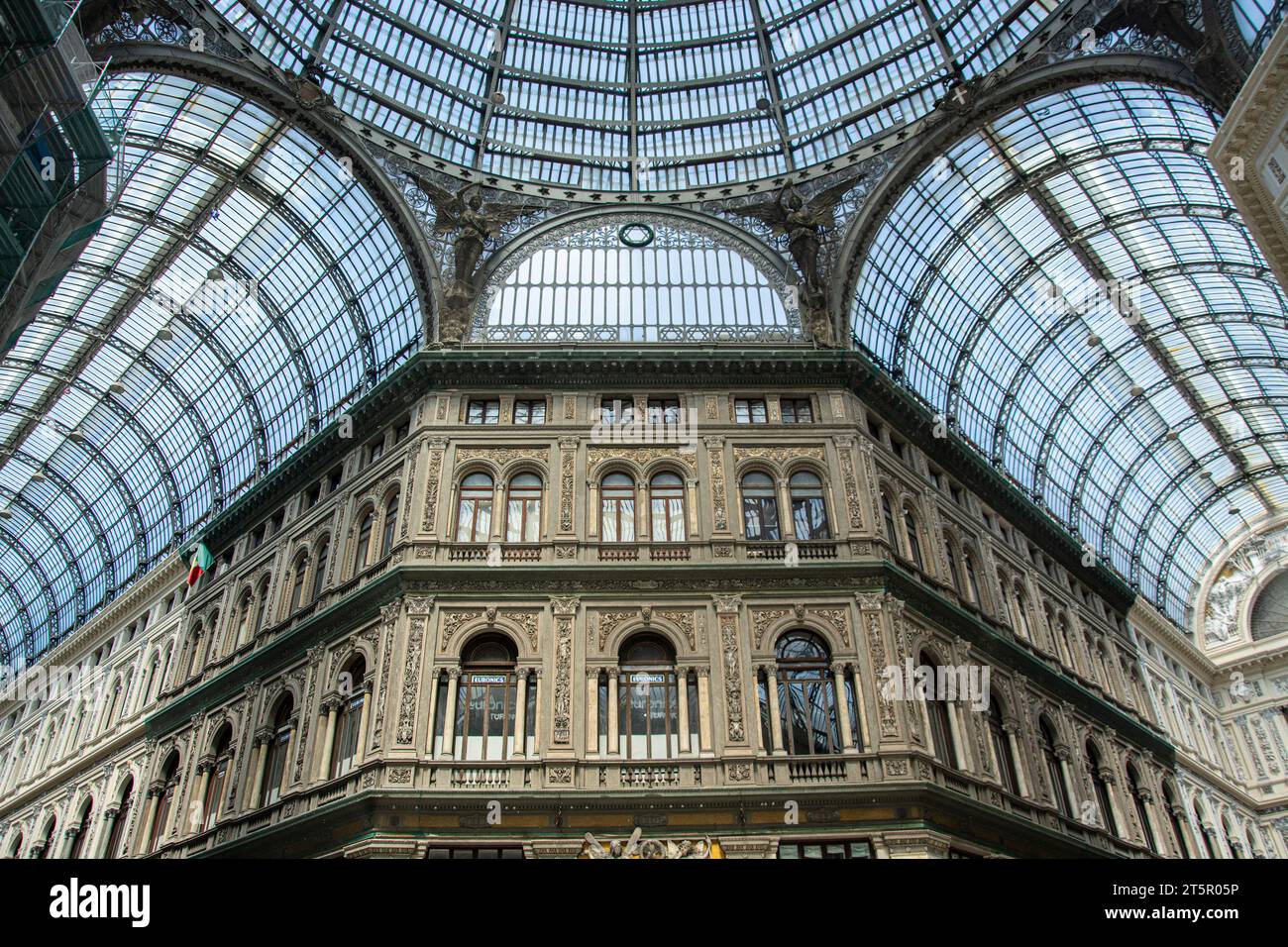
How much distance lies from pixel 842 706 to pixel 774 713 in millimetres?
2081

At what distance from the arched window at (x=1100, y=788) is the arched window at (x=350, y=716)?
29.1 m

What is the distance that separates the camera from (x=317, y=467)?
4044cm

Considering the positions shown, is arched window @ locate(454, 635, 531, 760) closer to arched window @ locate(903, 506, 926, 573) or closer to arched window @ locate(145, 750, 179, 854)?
arched window @ locate(903, 506, 926, 573)

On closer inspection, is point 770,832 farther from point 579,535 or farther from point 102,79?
point 102,79

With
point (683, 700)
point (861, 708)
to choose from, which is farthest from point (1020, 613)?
point (683, 700)

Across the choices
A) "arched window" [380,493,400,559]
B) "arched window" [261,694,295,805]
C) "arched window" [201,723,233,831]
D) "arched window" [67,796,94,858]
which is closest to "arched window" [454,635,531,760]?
"arched window" [380,493,400,559]

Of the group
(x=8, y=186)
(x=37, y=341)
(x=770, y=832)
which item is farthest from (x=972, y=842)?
(x=37, y=341)

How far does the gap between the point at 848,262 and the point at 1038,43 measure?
10950mm

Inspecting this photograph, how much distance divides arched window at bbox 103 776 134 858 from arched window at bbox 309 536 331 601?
47.8 ft

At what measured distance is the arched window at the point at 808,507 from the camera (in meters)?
32.9

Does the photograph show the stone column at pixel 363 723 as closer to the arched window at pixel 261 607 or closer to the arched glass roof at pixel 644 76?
the arched window at pixel 261 607

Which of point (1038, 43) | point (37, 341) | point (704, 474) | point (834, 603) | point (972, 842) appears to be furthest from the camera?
point (37, 341)

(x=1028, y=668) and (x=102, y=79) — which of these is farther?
(x=1028, y=668)

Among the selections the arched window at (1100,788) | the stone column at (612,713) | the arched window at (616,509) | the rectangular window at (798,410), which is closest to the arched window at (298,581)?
the arched window at (616,509)
